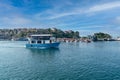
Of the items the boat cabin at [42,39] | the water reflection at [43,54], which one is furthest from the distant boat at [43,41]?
the water reflection at [43,54]

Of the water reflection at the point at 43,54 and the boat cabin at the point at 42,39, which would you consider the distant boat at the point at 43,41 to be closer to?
the boat cabin at the point at 42,39

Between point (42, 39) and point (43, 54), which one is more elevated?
point (42, 39)

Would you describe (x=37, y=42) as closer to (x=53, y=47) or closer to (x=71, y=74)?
(x=53, y=47)

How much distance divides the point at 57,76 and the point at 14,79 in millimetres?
6839

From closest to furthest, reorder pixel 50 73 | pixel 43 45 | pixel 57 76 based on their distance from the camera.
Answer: pixel 57 76 < pixel 50 73 < pixel 43 45

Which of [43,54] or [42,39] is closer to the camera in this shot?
[43,54]

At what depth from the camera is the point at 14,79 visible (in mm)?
27969

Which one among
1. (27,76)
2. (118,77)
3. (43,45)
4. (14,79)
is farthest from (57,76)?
(43,45)

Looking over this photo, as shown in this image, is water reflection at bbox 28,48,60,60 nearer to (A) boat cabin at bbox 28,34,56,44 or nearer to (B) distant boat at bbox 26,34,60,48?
(B) distant boat at bbox 26,34,60,48

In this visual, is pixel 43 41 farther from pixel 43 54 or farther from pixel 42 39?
pixel 43 54

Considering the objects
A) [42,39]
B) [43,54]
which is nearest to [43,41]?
[42,39]

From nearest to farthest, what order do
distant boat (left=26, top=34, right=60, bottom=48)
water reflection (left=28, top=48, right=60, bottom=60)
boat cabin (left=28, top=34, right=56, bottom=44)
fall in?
1. water reflection (left=28, top=48, right=60, bottom=60)
2. distant boat (left=26, top=34, right=60, bottom=48)
3. boat cabin (left=28, top=34, right=56, bottom=44)

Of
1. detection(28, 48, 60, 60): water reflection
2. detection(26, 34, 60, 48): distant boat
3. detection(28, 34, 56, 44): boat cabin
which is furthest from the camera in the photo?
detection(28, 34, 56, 44): boat cabin

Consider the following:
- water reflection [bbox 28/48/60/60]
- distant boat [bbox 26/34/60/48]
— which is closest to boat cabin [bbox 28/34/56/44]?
distant boat [bbox 26/34/60/48]
